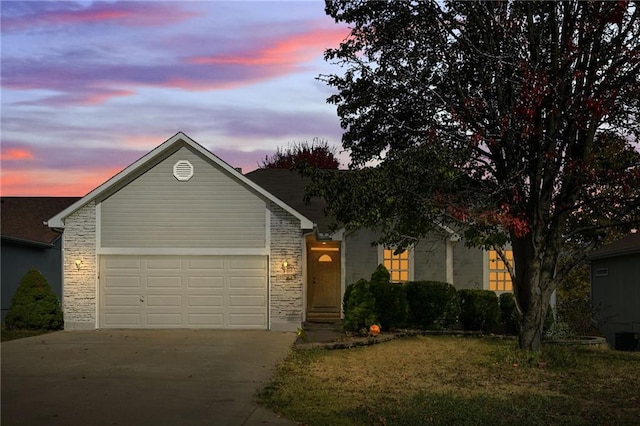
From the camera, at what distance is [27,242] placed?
26.3 metres

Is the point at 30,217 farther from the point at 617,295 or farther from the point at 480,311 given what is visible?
the point at 617,295

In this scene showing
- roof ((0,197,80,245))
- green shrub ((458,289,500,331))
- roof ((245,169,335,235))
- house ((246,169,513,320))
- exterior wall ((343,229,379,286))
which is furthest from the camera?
roof ((0,197,80,245))

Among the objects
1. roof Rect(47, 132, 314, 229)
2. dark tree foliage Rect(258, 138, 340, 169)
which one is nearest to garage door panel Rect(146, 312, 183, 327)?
roof Rect(47, 132, 314, 229)

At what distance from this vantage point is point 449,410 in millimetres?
9664

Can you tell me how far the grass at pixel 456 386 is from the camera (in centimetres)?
944

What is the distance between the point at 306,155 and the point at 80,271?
29229 mm

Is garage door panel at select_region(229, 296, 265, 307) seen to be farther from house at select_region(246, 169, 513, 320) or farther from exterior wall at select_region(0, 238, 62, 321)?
exterior wall at select_region(0, 238, 62, 321)

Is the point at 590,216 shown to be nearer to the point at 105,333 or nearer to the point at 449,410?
the point at 449,410

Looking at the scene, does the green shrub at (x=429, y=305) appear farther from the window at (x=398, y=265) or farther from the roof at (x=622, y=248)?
the roof at (x=622, y=248)

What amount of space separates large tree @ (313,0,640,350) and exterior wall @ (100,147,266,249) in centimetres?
512

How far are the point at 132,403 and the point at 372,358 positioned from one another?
6.26m

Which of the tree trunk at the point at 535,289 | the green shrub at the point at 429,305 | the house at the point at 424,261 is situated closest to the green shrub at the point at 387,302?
the green shrub at the point at 429,305

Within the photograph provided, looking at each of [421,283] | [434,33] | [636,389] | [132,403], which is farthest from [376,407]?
[421,283]

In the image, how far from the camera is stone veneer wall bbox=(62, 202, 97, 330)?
20.0 m
